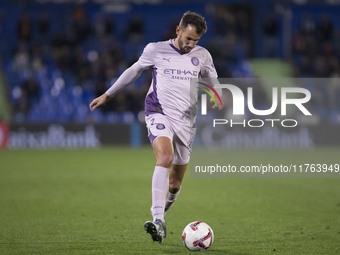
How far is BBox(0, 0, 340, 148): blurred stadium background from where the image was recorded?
63.6ft

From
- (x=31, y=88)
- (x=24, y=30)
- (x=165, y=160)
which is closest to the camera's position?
(x=165, y=160)

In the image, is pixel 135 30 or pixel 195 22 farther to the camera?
pixel 135 30

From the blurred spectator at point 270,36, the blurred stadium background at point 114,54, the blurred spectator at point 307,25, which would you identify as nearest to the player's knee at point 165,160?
the blurred stadium background at point 114,54

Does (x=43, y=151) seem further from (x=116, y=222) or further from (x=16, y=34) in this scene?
(x=116, y=222)

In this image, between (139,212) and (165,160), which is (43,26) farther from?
(165,160)

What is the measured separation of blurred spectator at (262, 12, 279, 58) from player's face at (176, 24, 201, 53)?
1896cm

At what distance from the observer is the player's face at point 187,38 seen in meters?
5.40

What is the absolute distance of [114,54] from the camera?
2197cm

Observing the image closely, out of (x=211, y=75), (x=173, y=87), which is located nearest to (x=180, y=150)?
→ (x=173, y=87)

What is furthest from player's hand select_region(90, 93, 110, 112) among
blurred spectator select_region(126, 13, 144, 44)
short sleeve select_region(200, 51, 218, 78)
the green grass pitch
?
blurred spectator select_region(126, 13, 144, 44)

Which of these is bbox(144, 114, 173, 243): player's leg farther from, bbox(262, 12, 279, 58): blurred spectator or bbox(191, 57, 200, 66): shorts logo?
bbox(262, 12, 279, 58): blurred spectator

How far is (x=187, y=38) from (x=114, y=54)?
1682 cm

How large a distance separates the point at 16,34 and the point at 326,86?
13.0 metres

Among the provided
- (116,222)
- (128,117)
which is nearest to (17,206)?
(116,222)
